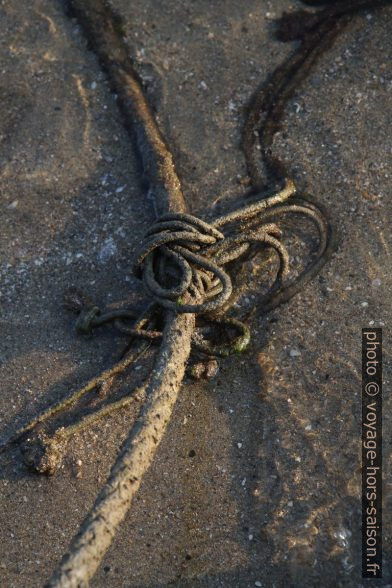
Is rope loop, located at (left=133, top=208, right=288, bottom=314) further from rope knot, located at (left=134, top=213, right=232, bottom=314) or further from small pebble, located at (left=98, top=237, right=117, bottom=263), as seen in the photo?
small pebble, located at (left=98, top=237, right=117, bottom=263)

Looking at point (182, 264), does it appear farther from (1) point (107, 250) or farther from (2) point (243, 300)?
(1) point (107, 250)

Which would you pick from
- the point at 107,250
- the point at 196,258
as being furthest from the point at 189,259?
the point at 107,250

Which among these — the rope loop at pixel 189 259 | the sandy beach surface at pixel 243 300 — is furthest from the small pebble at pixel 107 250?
the rope loop at pixel 189 259

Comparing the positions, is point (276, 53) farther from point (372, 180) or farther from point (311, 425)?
point (311, 425)

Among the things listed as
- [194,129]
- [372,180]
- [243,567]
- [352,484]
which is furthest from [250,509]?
[194,129]

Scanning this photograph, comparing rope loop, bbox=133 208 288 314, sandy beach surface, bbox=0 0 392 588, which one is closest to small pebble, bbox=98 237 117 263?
sandy beach surface, bbox=0 0 392 588

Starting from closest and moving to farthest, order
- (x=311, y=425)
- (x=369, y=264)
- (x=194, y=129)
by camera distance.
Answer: (x=311, y=425), (x=369, y=264), (x=194, y=129)
